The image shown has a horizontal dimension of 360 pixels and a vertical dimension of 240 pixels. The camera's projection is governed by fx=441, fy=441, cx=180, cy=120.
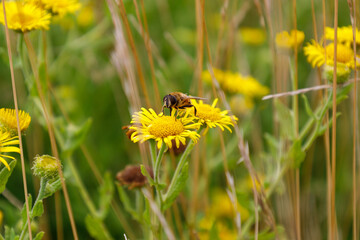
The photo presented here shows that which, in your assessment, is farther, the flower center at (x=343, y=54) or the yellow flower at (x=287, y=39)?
the yellow flower at (x=287, y=39)

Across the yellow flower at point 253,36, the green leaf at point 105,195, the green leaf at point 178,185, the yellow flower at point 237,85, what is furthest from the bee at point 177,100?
the yellow flower at point 253,36

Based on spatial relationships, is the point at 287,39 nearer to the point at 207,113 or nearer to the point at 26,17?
the point at 207,113

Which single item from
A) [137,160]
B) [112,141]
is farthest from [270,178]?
[112,141]

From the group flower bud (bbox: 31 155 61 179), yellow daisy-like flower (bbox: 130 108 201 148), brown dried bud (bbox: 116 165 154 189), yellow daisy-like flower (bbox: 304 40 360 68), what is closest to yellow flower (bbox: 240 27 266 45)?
yellow daisy-like flower (bbox: 304 40 360 68)

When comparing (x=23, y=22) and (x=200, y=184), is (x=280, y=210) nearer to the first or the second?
(x=200, y=184)

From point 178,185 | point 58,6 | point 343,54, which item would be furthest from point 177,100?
point 58,6

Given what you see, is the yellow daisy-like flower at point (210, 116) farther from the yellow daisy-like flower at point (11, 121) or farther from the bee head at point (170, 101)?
the yellow daisy-like flower at point (11, 121)

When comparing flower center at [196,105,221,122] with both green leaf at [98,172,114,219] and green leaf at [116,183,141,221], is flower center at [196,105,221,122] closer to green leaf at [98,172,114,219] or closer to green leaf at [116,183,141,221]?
green leaf at [116,183,141,221]

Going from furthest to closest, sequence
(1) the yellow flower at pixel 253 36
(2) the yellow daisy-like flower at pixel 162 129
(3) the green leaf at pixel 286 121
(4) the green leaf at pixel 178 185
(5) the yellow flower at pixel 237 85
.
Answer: (1) the yellow flower at pixel 253 36 → (5) the yellow flower at pixel 237 85 → (3) the green leaf at pixel 286 121 → (4) the green leaf at pixel 178 185 → (2) the yellow daisy-like flower at pixel 162 129
